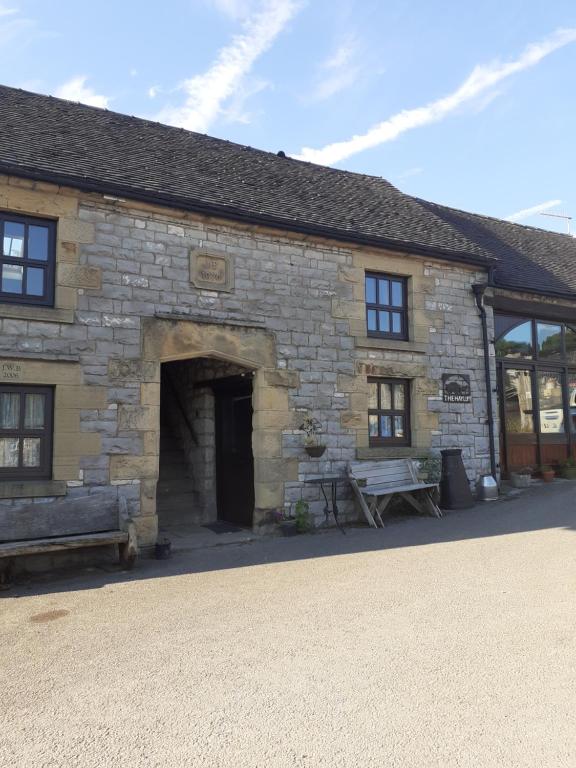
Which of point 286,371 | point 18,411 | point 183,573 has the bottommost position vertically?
point 183,573

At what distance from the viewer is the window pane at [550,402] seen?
1295 cm

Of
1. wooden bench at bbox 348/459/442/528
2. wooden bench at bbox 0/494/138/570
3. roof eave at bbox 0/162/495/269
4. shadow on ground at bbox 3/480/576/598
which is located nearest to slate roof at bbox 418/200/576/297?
roof eave at bbox 0/162/495/269

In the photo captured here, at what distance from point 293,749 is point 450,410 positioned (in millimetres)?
8548

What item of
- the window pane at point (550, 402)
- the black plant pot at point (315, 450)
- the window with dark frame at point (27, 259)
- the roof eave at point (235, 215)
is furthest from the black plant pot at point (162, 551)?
the window pane at point (550, 402)

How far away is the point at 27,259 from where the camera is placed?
25.8 feet

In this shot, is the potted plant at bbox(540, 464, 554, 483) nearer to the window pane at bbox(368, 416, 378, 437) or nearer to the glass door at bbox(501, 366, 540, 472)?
the glass door at bbox(501, 366, 540, 472)

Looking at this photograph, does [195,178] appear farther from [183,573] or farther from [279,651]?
[279,651]

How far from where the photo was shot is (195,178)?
9.77m

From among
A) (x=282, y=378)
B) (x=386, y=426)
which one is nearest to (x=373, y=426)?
(x=386, y=426)

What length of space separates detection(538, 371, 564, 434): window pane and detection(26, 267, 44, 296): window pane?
10007 mm

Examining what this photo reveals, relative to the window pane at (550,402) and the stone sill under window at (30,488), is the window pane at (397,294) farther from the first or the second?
the stone sill under window at (30,488)

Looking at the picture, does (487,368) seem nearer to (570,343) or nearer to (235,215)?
(570,343)

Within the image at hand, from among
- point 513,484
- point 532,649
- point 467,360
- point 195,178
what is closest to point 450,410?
point 467,360

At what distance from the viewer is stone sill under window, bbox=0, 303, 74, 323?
7.45 meters
